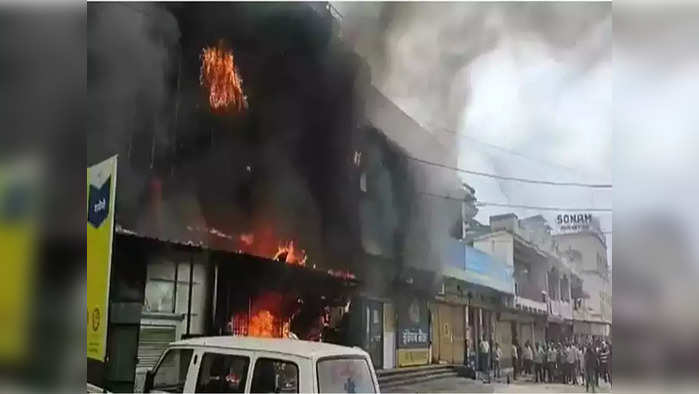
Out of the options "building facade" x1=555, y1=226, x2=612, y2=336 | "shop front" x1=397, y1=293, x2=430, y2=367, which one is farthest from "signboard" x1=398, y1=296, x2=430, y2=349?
"building facade" x1=555, y1=226, x2=612, y2=336

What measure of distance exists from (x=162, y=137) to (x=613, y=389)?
159 centimetres

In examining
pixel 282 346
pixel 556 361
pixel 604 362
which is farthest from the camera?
pixel 282 346

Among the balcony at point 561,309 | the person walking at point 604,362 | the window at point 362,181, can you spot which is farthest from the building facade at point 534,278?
the window at point 362,181

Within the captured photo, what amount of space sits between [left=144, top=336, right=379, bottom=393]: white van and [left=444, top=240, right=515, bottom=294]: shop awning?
0.38 metres

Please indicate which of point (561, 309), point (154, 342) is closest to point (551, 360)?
point (561, 309)

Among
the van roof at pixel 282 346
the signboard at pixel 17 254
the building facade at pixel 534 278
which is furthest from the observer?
the van roof at pixel 282 346

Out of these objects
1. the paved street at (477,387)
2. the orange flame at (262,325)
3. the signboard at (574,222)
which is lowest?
the paved street at (477,387)

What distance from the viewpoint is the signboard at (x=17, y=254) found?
4.35 ft

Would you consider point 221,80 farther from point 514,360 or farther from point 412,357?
point 514,360

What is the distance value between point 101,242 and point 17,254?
2.70 feet

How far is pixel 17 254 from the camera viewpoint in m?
1.43

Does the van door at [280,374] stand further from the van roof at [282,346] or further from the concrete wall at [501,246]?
the concrete wall at [501,246]

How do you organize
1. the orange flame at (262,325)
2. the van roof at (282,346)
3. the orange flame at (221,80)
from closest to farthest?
the van roof at (282,346), the orange flame at (262,325), the orange flame at (221,80)

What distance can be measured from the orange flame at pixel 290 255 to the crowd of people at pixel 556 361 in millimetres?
624
